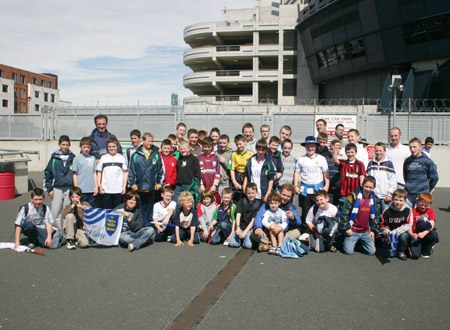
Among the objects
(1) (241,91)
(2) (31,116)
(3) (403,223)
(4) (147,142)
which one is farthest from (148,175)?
(1) (241,91)

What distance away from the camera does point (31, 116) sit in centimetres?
1947

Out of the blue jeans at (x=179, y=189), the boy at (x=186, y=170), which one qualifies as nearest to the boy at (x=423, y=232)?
the boy at (x=186, y=170)

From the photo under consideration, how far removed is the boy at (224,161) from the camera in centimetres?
768

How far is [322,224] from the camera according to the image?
6234 millimetres

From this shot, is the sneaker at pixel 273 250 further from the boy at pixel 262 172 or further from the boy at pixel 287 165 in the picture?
the boy at pixel 287 165

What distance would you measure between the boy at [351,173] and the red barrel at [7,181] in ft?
31.1

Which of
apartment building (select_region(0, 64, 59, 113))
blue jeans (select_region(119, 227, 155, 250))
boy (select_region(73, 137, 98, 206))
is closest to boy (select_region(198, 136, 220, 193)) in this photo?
Answer: blue jeans (select_region(119, 227, 155, 250))

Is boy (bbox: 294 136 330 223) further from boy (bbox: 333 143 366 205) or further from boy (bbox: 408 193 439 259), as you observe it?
boy (bbox: 408 193 439 259)

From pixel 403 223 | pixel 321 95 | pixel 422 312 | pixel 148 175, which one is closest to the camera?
pixel 422 312

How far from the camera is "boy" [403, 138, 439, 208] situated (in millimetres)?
6754

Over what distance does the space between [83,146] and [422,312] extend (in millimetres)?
5974

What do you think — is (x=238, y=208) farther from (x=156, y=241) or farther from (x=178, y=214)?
(x=156, y=241)

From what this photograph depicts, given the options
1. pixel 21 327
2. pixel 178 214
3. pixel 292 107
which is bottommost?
pixel 21 327

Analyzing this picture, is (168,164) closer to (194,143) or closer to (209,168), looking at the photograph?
(209,168)
